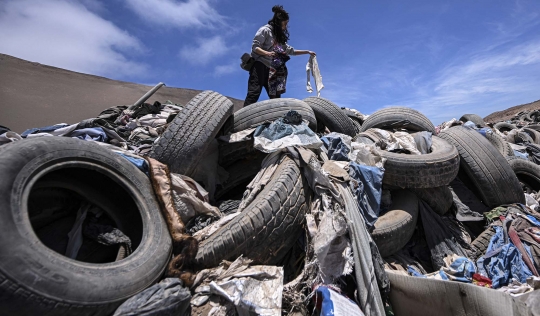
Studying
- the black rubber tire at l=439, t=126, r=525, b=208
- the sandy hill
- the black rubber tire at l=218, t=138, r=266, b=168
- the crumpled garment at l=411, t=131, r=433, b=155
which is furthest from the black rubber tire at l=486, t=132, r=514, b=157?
the sandy hill

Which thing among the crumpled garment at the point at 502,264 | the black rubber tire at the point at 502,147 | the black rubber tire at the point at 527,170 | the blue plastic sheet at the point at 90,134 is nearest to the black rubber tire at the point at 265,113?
the blue plastic sheet at the point at 90,134

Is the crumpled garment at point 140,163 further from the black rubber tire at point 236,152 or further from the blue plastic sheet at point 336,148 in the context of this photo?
the blue plastic sheet at point 336,148

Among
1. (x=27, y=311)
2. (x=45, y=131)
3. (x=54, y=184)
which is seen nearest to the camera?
(x=27, y=311)

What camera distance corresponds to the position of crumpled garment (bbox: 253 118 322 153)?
2.63 metres

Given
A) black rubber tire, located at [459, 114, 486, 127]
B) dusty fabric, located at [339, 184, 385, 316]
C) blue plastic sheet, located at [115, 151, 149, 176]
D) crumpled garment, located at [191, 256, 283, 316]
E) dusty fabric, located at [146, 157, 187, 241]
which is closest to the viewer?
crumpled garment, located at [191, 256, 283, 316]

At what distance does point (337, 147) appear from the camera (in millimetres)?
3117

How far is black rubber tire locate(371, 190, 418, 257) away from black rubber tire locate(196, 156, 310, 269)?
814 millimetres

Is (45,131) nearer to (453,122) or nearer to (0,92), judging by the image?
(0,92)

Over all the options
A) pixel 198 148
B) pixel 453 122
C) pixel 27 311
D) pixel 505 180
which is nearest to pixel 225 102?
pixel 198 148

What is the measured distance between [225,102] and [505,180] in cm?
312

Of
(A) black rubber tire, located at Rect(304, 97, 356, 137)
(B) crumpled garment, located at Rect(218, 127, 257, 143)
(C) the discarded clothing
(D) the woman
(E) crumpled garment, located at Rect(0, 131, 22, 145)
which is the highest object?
(D) the woman

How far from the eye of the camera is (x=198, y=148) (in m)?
2.50

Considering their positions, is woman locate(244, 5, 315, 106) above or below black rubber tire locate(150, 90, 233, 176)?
above

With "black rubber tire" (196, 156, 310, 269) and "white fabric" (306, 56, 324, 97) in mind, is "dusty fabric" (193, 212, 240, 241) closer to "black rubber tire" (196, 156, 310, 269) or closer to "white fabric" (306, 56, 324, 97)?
"black rubber tire" (196, 156, 310, 269)
